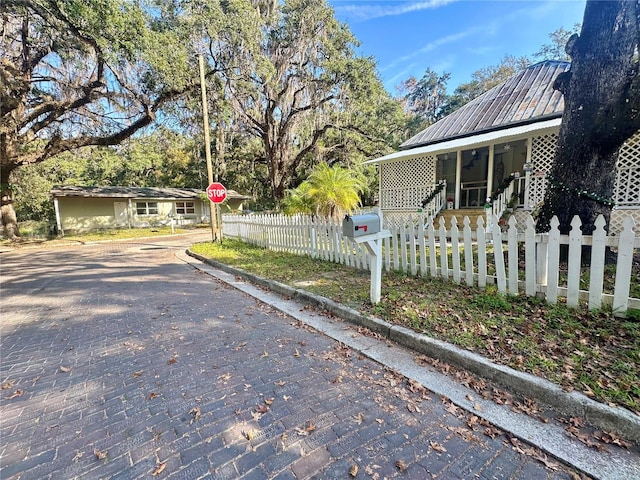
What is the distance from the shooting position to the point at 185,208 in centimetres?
2467

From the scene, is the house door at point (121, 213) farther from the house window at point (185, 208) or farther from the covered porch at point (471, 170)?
the covered porch at point (471, 170)

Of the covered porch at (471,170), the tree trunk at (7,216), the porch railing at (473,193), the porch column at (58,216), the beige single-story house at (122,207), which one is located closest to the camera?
the covered porch at (471,170)

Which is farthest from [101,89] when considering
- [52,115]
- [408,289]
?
[408,289]

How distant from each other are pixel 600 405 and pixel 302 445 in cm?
191

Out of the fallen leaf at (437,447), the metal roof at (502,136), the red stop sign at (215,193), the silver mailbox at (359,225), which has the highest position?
the metal roof at (502,136)

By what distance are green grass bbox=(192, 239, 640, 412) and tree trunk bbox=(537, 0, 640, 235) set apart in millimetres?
1869

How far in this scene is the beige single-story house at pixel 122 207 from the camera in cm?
1981

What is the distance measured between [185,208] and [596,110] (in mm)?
25487

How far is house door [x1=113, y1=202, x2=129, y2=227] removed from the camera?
21578mm

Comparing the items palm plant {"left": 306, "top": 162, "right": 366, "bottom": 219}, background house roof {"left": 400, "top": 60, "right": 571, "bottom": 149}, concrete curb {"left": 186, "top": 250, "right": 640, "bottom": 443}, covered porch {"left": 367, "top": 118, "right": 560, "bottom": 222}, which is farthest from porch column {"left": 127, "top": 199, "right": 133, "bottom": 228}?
concrete curb {"left": 186, "top": 250, "right": 640, "bottom": 443}

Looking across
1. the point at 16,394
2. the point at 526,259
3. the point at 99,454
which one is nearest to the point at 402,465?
the point at 99,454

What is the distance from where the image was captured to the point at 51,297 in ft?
16.9

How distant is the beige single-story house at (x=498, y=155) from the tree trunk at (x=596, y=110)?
385 centimetres

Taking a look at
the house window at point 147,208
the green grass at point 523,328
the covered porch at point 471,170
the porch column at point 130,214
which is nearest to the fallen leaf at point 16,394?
the green grass at point 523,328
